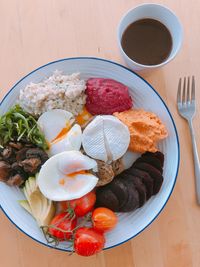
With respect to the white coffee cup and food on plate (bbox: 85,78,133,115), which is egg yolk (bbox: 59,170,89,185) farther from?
the white coffee cup

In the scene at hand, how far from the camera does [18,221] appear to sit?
1.50 metres

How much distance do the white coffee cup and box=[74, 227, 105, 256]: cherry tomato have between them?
60 centimetres

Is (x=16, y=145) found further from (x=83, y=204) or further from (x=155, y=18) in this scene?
(x=155, y=18)

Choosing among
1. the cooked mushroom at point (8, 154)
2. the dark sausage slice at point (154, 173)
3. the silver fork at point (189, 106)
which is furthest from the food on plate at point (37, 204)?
the silver fork at point (189, 106)

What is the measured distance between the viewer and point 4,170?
147 centimetres

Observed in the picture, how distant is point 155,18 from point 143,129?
0.40 m

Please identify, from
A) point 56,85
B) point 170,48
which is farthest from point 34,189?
point 170,48

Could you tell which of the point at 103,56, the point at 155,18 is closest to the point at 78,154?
the point at 103,56

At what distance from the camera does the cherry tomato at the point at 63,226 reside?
1414 mm

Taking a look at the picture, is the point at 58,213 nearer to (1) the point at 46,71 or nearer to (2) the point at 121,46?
(1) the point at 46,71

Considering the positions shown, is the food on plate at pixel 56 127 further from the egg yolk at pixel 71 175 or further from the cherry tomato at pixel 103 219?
the cherry tomato at pixel 103 219

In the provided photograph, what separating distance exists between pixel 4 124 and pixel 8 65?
239mm

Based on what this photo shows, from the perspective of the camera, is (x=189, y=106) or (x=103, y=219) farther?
(x=189, y=106)

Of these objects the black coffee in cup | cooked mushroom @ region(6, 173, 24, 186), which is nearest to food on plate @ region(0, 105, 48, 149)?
cooked mushroom @ region(6, 173, 24, 186)
